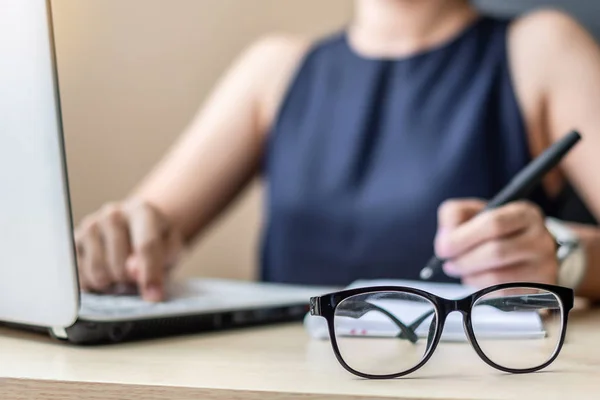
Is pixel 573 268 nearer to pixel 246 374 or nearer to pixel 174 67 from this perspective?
pixel 246 374

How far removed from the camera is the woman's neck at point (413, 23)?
37.3 inches

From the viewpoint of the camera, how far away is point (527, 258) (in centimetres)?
56

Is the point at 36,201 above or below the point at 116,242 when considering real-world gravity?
above

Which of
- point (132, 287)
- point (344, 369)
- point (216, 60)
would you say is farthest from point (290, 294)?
point (216, 60)

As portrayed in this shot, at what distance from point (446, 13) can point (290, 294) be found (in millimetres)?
455

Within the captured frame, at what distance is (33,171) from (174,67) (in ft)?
2.85

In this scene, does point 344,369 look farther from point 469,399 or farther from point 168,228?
point 168,228

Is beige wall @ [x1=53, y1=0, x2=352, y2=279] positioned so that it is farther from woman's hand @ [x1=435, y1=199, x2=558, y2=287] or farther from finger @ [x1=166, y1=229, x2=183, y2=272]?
woman's hand @ [x1=435, y1=199, x2=558, y2=287]

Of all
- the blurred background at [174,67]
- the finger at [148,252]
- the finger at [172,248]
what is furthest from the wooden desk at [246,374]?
the blurred background at [174,67]

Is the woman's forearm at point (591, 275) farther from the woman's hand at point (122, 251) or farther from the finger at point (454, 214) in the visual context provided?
the woman's hand at point (122, 251)

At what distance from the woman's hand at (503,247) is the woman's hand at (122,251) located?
9.0 inches

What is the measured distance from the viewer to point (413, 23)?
0.95 m

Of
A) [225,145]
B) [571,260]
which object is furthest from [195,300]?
[225,145]

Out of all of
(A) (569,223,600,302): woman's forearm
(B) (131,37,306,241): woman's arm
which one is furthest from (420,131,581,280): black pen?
(B) (131,37,306,241): woman's arm
